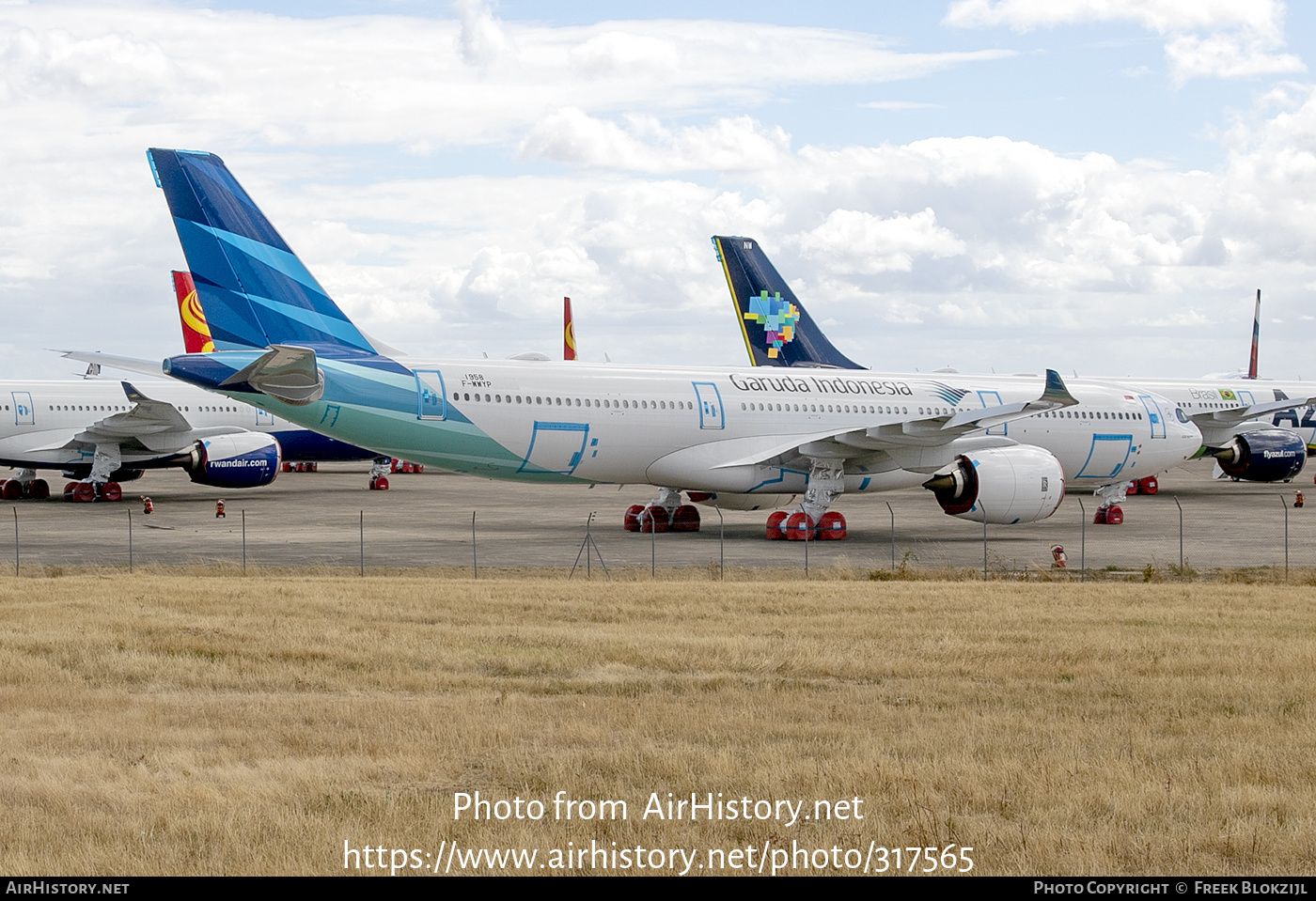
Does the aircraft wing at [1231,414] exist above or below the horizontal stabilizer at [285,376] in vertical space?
below

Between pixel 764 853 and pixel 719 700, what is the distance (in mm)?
4141

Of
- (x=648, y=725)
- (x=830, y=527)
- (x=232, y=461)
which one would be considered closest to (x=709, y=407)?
(x=830, y=527)

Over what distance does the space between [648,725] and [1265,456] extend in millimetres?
35465

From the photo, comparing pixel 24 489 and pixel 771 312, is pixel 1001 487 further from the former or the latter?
pixel 24 489

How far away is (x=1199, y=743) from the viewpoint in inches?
381

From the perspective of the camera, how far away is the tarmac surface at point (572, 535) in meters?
24.4

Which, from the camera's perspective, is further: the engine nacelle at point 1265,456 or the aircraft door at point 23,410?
the engine nacelle at point 1265,456

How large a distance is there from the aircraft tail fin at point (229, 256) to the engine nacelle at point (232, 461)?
1550 cm

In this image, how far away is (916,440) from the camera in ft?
90.1

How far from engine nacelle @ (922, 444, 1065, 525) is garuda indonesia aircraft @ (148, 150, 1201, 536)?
3cm

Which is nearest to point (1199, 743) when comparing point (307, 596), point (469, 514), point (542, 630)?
point (542, 630)

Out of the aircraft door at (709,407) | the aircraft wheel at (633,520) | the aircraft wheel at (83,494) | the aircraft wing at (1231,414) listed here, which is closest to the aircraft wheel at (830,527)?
the aircraft door at (709,407)

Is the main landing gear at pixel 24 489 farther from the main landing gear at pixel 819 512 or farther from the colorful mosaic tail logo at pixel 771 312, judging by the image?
the main landing gear at pixel 819 512

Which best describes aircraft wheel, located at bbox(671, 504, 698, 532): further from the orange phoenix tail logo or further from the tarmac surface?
the orange phoenix tail logo
